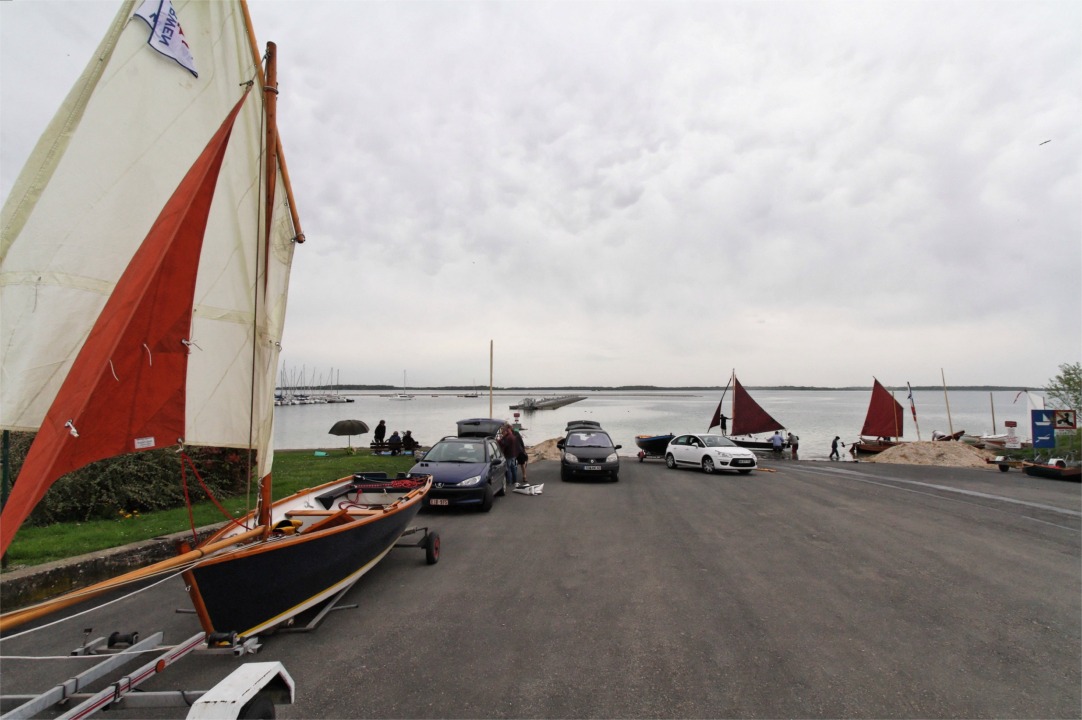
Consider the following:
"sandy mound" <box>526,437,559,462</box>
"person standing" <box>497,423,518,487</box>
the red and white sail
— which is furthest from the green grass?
"sandy mound" <box>526,437,559,462</box>

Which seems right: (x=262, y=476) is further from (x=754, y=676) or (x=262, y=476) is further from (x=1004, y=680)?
(x=1004, y=680)

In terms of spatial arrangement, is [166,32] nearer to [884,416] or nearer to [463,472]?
[463,472]

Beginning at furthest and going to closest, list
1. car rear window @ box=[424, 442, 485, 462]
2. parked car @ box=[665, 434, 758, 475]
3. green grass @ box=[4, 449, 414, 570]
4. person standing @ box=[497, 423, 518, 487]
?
1. parked car @ box=[665, 434, 758, 475]
2. person standing @ box=[497, 423, 518, 487]
3. car rear window @ box=[424, 442, 485, 462]
4. green grass @ box=[4, 449, 414, 570]

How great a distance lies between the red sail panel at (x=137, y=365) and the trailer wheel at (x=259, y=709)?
1.51m

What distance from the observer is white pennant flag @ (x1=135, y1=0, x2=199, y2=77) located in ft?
13.0

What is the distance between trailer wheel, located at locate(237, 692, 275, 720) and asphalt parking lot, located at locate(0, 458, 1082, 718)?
0.67 m

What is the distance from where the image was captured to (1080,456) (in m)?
18.8

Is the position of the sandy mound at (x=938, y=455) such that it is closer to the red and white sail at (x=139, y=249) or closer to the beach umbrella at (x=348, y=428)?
the beach umbrella at (x=348, y=428)

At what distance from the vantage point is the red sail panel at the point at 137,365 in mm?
2830

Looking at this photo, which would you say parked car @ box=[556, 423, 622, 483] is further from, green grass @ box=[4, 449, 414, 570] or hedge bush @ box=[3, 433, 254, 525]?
hedge bush @ box=[3, 433, 254, 525]

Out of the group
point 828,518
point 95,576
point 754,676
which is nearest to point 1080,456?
point 828,518

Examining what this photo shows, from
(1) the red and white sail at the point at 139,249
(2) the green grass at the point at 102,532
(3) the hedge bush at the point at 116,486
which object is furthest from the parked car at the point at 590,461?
(1) the red and white sail at the point at 139,249

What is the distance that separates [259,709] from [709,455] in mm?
17631

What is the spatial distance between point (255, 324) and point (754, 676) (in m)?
5.59
